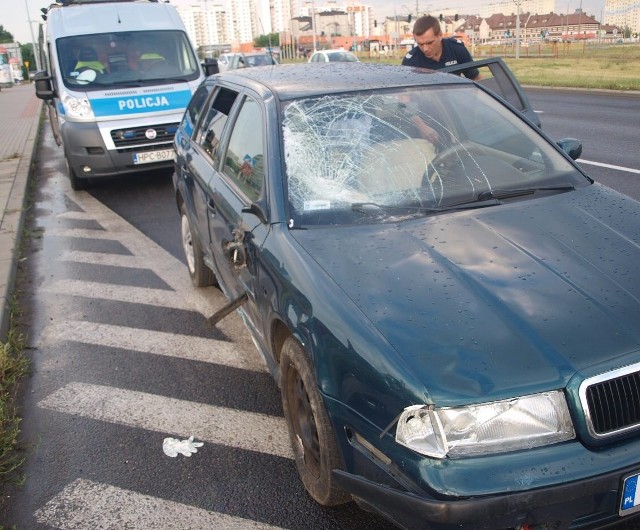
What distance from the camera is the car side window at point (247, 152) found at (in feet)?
11.9

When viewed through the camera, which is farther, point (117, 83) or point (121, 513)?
point (117, 83)

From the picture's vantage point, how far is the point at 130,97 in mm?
9367

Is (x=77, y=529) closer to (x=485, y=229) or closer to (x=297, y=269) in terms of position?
(x=297, y=269)

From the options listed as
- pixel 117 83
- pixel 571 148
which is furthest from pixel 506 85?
pixel 117 83

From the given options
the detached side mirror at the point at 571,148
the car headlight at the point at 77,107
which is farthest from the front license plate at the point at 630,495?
the car headlight at the point at 77,107

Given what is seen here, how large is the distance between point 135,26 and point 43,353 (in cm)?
683

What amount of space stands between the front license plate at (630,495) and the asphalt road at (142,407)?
0.55 meters

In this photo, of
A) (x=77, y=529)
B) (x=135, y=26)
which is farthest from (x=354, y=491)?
(x=135, y=26)

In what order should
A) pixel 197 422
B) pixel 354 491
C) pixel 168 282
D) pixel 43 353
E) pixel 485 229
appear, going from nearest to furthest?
pixel 354 491, pixel 485 229, pixel 197 422, pixel 43 353, pixel 168 282

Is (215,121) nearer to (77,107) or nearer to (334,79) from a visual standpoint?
(334,79)

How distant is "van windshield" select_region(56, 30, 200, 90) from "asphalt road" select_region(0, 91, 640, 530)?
3.21 metres

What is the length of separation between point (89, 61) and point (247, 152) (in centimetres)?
686

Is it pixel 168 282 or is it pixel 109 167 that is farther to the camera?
pixel 109 167

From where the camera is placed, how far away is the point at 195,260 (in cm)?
553
